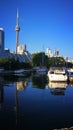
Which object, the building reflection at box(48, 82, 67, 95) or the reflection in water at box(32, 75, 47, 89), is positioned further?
the reflection in water at box(32, 75, 47, 89)

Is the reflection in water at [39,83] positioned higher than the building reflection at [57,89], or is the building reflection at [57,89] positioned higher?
the reflection in water at [39,83]

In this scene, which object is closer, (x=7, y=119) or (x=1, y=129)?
(x=1, y=129)

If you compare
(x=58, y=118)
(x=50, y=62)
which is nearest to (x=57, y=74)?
(x=58, y=118)

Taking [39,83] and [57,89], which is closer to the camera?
[57,89]

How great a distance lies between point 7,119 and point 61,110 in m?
5.57

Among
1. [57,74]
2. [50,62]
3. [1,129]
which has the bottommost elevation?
[1,129]

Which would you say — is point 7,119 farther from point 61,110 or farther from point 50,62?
point 50,62

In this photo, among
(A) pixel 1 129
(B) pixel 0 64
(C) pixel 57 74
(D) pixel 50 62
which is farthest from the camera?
(D) pixel 50 62

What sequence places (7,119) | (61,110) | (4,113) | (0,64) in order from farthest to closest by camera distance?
(0,64), (61,110), (4,113), (7,119)

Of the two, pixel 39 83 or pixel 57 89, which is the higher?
pixel 39 83

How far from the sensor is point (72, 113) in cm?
2033

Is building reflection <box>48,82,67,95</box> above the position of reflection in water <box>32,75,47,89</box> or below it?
below

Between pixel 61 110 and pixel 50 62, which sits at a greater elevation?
pixel 50 62

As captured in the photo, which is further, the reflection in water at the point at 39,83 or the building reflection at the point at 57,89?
the reflection in water at the point at 39,83
